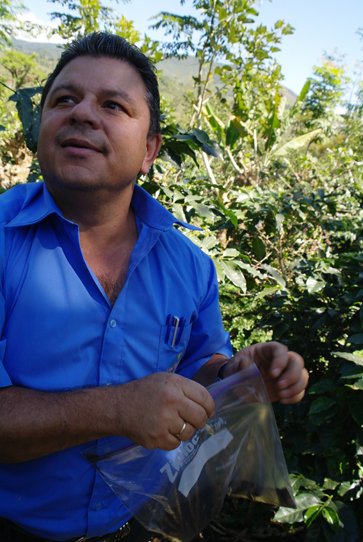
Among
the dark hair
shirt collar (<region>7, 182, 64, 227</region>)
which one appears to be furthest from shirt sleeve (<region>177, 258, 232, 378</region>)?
the dark hair

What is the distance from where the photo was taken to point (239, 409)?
1.10 metres

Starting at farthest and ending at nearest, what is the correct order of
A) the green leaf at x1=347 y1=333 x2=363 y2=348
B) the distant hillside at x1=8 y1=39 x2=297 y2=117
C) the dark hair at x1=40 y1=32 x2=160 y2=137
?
Result: the distant hillside at x1=8 y1=39 x2=297 y2=117
the green leaf at x1=347 y1=333 x2=363 y2=348
the dark hair at x1=40 y1=32 x2=160 y2=137

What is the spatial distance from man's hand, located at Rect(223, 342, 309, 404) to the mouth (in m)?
0.80

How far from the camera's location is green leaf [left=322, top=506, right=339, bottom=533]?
4.95ft

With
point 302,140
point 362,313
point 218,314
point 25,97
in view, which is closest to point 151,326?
point 218,314

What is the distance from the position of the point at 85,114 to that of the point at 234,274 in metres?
1.23

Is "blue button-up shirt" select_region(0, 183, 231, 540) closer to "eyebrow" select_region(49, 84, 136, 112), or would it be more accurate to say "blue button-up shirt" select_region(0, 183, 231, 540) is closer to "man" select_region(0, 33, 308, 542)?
"man" select_region(0, 33, 308, 542)

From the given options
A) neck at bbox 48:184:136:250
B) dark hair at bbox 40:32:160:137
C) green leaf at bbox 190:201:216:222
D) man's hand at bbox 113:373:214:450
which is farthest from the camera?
green leaf at bbox 190:201:216:222

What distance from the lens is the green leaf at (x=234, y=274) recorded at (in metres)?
2.07

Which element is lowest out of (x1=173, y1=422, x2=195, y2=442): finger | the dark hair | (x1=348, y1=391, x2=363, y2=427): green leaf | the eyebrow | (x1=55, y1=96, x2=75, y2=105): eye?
(x1=348, y1=391, x2=363, y2=427): green leaf

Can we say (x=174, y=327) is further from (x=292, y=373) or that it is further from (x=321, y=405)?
(x=321, y=405)

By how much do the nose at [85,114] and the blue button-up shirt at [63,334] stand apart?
238 mm

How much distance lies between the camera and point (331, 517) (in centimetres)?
153

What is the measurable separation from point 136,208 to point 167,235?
190 millimetres
